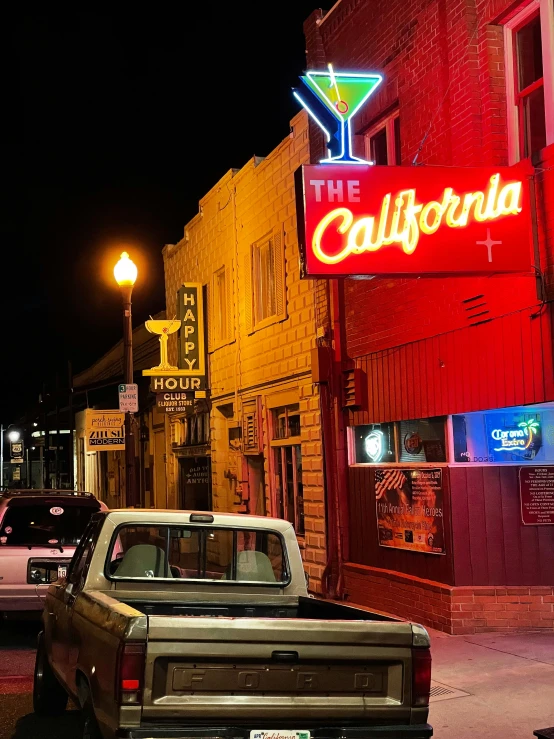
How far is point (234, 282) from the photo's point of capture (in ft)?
62.0

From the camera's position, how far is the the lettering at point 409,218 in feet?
31.3

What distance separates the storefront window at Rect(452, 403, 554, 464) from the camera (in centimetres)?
1095

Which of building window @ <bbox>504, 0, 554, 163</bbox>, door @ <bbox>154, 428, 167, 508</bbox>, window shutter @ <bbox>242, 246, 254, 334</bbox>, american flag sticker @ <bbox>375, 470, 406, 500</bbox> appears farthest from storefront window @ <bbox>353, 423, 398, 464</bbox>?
door @ <bbox>154, 428, 167, 508</bbox>

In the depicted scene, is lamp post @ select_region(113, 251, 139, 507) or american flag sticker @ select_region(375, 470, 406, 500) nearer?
american flag sticker @ select_region(375, 470, 406, 500)

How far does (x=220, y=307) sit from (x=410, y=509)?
30.6 ft

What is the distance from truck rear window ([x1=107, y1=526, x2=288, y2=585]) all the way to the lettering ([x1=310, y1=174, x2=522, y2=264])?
11.5ft

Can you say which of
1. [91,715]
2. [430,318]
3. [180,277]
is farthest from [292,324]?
[91,715]

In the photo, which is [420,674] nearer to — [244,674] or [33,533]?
[244,674]

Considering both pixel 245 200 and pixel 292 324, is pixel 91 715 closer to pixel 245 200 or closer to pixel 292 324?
pixel 292 324

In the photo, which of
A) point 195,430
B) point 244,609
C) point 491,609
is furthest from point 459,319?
point 195,430

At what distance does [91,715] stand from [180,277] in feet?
60.3

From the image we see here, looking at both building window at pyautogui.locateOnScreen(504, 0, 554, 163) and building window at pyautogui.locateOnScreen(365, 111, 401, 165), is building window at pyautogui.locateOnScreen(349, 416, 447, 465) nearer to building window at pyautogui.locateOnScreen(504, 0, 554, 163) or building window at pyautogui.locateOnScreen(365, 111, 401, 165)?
building window at pyautogui.locateOnScreen(504, 0, 554, 163)

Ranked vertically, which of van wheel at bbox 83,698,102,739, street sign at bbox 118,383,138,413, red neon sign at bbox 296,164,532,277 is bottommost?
van wheel at bbox 83,698,102,739

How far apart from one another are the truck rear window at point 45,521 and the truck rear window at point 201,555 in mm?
4724
